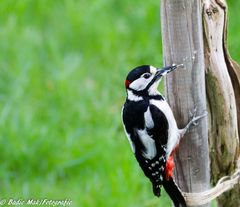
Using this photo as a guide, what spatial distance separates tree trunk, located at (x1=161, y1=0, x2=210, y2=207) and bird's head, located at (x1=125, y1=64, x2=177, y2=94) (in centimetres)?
27

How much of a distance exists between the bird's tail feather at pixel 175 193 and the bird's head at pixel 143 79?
55 cm

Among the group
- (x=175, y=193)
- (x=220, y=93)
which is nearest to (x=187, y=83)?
(x=220, y=93)

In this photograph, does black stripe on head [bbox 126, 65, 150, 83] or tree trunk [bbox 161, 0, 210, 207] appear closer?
tree trunk [bbox 161, 0, 210, 207]

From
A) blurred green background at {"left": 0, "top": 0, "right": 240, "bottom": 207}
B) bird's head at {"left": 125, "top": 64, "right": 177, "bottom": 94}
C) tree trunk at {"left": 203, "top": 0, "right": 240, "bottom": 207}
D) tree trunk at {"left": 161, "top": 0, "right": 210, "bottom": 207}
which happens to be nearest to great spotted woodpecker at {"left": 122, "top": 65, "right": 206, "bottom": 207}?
bird's head at {"left": 125, "top": 64, "right": 177, "bottom": 94}

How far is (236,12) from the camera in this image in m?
7.18

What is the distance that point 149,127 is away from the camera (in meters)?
4.17

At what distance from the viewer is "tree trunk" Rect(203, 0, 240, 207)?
12.8 feet

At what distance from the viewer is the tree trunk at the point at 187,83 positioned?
3.64m

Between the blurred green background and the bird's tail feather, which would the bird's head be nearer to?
the bird's tail feather

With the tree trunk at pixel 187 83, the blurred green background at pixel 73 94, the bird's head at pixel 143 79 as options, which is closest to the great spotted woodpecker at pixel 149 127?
the bird's head at pixel 143 79

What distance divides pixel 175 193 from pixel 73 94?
323 cm

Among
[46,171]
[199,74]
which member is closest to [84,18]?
[46,171]

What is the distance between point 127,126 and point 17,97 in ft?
9.34

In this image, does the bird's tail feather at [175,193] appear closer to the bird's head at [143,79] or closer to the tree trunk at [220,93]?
the tree trunk at [220,93]
